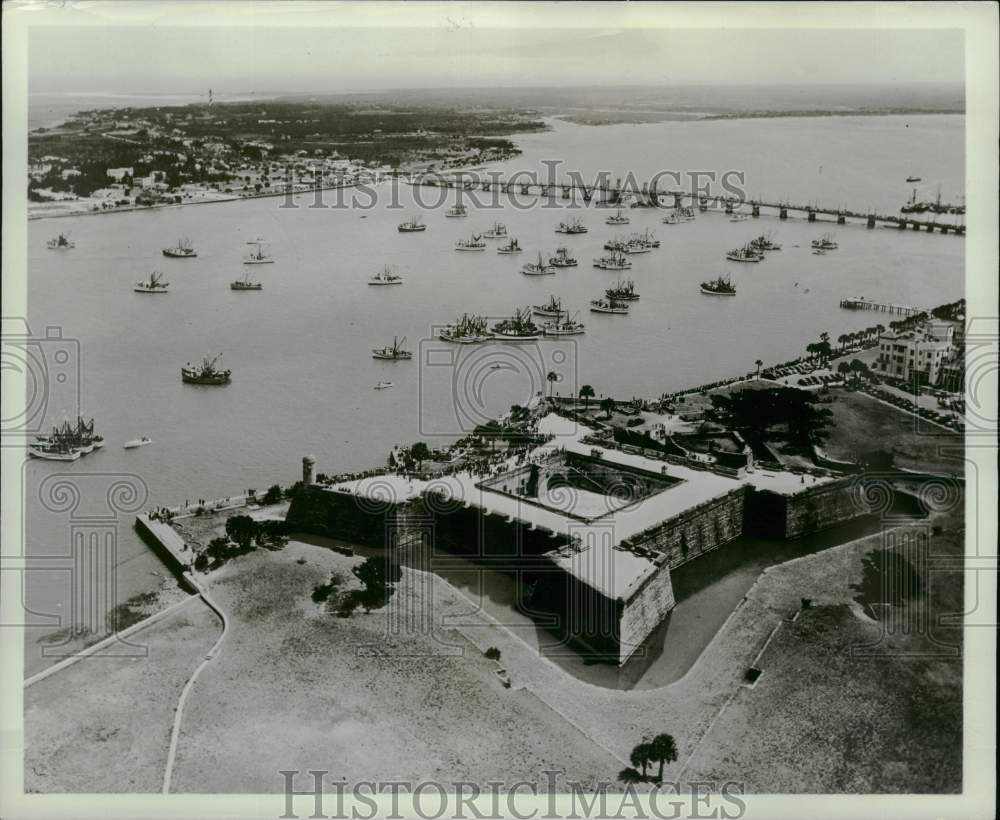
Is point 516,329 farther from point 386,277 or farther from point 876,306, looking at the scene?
point 876,306

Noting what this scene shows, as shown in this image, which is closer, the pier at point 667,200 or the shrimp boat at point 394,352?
the pier at point 667,200

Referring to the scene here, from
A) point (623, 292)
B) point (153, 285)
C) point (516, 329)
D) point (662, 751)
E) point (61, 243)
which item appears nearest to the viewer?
point (662, 751)

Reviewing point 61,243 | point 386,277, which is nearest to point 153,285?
point 61,243

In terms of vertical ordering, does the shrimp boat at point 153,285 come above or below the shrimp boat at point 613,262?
below

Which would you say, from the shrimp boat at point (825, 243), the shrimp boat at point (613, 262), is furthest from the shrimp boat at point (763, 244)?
the shrimp boat at point (613, 262)

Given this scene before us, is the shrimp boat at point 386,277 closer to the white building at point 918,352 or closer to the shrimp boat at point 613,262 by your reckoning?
the shrimp boat at point 613,262

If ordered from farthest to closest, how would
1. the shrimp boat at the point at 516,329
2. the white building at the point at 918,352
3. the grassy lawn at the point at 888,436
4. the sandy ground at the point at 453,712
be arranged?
1. the shrimp boat at the point at 516,329
2. the white building at the point at 918,352
3. the grassy lawn at the point at 888,436
4. the sandy ground at the point at 453,712
